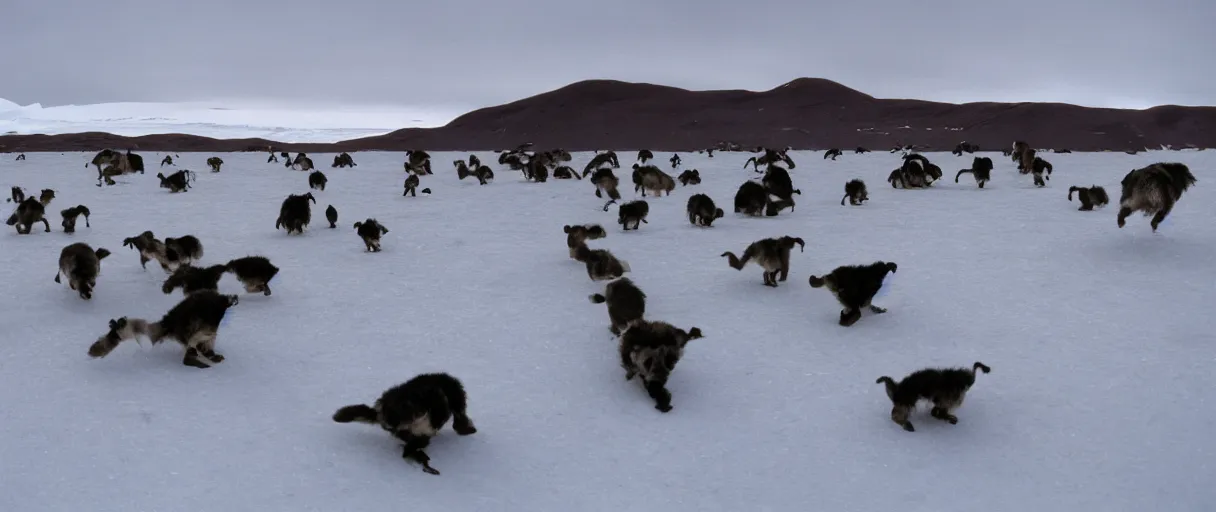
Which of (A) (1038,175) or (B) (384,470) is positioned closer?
(B) (384,470)

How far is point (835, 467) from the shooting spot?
447cm

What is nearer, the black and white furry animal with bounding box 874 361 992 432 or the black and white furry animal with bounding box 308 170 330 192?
the black and white furry animal with bounding box 874 361 992 432

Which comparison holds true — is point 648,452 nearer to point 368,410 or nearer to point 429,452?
point 429,452

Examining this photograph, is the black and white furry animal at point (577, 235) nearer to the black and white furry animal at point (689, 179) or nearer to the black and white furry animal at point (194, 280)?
the black and white furry animal at point (194, 280)

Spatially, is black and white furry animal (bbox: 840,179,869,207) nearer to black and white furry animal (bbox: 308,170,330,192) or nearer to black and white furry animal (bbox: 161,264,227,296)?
black and white furry animal (bbox: 161,264,227,296)

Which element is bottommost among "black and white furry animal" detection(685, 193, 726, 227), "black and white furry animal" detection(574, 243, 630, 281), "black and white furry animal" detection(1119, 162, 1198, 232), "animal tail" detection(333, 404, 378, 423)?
"animal tail" detection(333, 404, 378, 423)

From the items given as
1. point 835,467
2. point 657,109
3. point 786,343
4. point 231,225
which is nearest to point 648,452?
point 835,467

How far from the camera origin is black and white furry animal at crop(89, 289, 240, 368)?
17.7 ft

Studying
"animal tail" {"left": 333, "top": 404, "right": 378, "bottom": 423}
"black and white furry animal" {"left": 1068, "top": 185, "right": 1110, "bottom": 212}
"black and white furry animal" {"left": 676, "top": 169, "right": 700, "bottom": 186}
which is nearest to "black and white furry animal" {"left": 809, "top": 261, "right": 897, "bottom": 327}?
"animal tail" {"left": 333, "top": 404, "right": 378, "bottom": 423}

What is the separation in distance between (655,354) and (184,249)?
5.92 m

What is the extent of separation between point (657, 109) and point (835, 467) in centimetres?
4447

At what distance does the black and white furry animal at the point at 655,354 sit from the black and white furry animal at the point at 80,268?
16.8 ft

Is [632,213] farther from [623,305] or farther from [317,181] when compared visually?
[317,181]

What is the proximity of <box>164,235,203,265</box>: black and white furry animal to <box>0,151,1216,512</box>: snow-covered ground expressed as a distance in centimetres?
31
